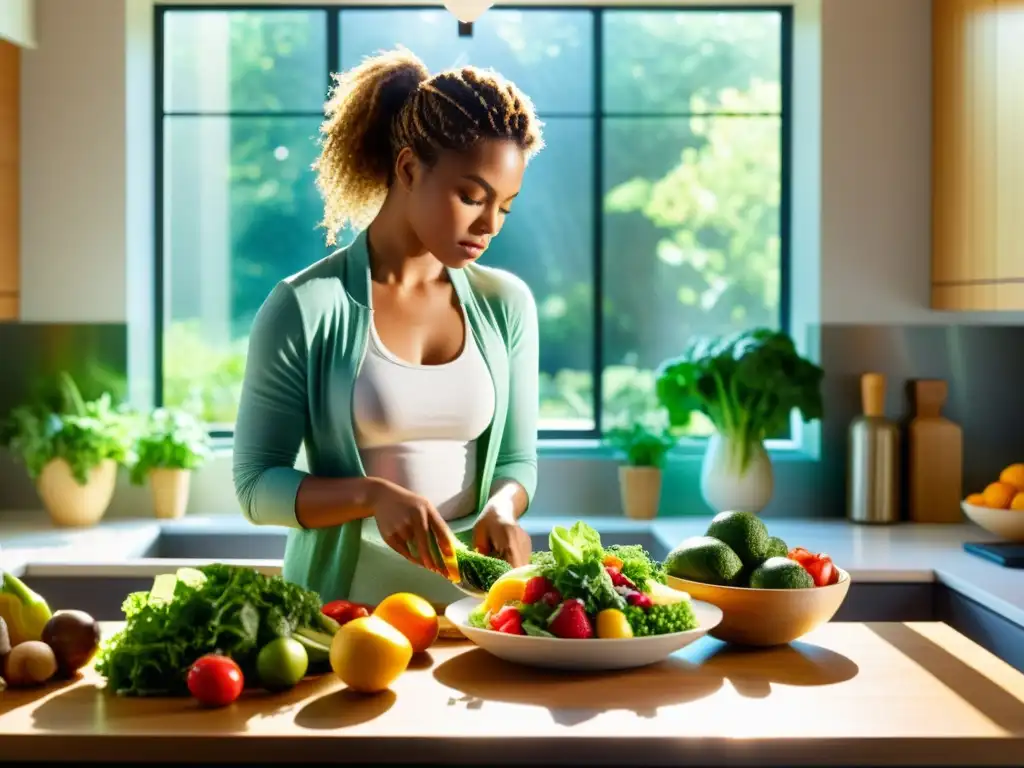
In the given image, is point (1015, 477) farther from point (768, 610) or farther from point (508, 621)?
point (508, 621)

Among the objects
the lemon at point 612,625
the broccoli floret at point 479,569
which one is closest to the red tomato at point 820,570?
the lemon at point 612,625

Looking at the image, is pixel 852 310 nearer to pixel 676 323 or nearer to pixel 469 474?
pixel 676 323

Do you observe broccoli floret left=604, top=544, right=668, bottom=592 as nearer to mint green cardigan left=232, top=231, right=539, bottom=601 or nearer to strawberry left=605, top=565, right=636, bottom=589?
strawberry left=605, top=565, right=636, bottom=589

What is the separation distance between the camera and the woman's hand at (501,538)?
6.91 feet

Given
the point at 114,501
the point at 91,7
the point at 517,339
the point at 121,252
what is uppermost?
the point at 91,7

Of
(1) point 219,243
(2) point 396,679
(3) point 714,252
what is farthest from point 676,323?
(2) point 396,679

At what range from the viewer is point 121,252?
3926 millimetres

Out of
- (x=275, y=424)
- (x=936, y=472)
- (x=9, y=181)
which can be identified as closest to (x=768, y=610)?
(x=275, y=424)

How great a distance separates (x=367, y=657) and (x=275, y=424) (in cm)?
66

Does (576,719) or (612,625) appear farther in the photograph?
(612,625)

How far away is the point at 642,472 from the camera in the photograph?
12.8ft

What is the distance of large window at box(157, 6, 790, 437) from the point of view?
4.19m

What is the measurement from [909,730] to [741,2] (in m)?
3.06

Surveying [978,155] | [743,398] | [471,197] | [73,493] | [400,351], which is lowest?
[73,493]
